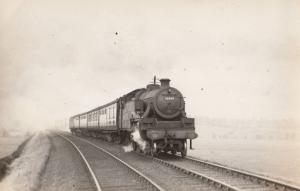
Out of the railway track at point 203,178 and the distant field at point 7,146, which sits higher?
the railway track at point 203,178

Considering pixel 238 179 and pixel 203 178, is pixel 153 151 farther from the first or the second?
pixel 238 179

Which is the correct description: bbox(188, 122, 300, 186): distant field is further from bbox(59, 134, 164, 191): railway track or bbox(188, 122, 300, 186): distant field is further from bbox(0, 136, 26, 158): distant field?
bbox(0, 136, 26, 158): distant field

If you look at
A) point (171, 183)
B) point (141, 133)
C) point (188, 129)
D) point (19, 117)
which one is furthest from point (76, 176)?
point (19, 117)

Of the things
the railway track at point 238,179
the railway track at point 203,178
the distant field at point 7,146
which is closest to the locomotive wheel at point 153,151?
the railway track at point 203,178

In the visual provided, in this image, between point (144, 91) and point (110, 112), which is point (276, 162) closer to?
point (144, 91)

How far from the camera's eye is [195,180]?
11.5 metres

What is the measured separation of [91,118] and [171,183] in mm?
26070

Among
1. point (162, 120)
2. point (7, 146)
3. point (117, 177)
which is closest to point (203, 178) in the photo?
point (117, 177)

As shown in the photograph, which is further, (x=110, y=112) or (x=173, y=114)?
(x=110, y=112)

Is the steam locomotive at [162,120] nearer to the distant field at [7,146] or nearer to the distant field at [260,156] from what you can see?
the distant field at [260,156]

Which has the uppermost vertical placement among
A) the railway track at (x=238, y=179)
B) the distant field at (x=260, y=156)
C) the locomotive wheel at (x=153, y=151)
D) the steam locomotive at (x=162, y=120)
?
the steam locomotive at (x=162, y=120)

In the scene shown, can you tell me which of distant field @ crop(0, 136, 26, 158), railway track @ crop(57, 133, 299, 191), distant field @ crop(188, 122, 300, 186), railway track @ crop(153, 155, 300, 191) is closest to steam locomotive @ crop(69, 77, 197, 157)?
railway track @ crop(57, 133, 299, 191)

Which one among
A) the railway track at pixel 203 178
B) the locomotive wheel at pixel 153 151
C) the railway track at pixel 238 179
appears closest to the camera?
the railway track at pixel 238 179

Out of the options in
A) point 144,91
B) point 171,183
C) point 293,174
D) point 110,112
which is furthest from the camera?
point 110,112
